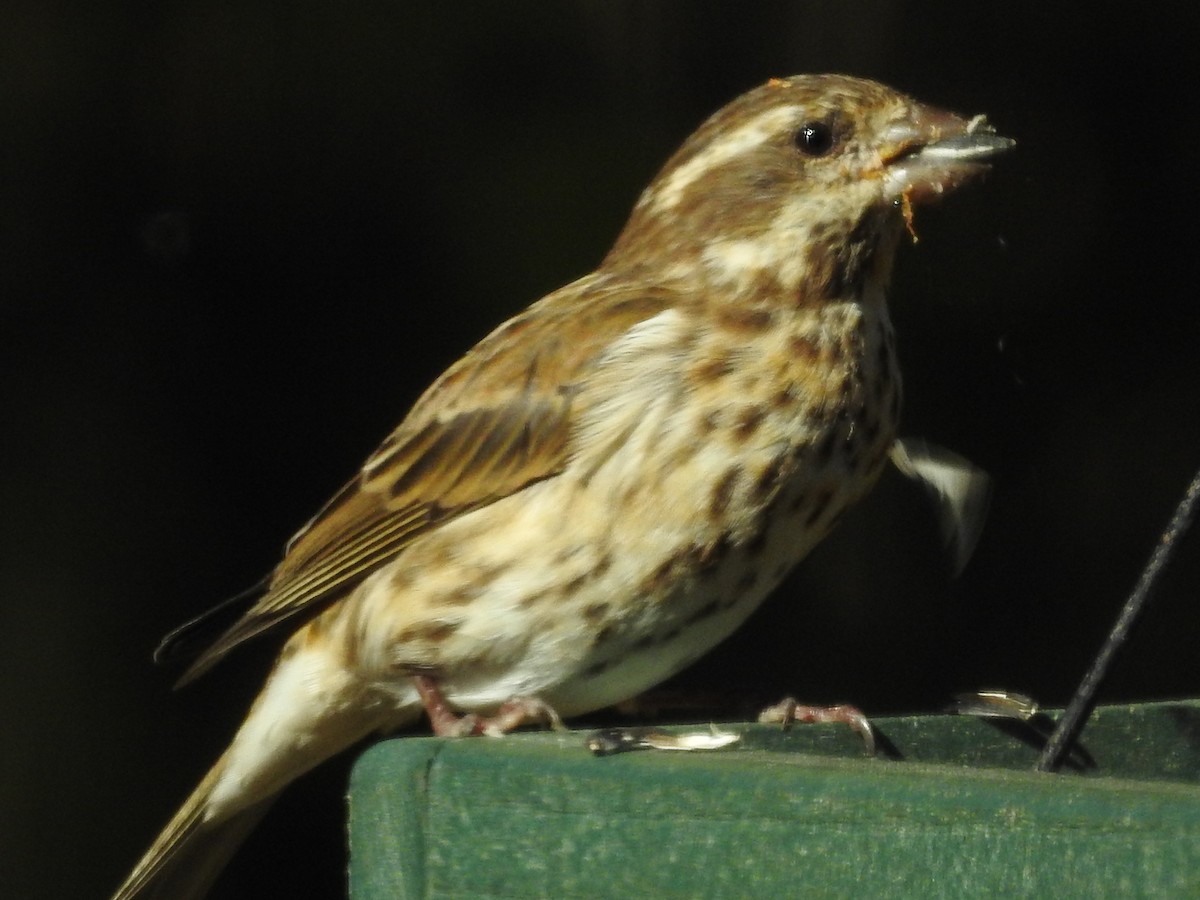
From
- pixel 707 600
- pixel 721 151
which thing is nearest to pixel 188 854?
pixel 707 600

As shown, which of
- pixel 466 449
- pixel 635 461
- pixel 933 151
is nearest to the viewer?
pixel 635 461

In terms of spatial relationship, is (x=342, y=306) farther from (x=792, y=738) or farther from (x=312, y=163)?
(x=792, y=738)

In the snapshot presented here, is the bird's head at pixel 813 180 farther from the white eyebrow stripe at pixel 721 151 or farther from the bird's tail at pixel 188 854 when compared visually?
the bird's tail at pixel 188 854

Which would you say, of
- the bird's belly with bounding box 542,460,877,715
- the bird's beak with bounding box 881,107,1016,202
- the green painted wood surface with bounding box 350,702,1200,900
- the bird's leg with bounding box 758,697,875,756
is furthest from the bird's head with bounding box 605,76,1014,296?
the green painted wood surface with bounding box 350,702,1200,900

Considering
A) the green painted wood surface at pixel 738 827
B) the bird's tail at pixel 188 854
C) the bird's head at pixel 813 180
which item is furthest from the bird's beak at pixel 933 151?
the bird's tail at pixel 188 854

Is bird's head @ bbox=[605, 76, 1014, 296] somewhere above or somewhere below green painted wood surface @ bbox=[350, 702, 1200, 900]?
above

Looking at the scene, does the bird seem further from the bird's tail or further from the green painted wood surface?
the green painted wood surface

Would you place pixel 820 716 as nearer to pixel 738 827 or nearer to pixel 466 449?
pixel 466 449
